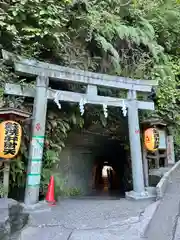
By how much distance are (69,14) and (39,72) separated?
7.65 feet

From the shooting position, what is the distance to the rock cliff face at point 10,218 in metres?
3.19

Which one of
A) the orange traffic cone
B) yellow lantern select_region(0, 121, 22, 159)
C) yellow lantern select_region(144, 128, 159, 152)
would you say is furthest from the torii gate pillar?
yellow lantern select_region(0, 121, 22, 159)

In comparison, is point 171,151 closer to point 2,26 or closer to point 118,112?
point 118,112

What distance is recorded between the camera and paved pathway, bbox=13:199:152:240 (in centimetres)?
348

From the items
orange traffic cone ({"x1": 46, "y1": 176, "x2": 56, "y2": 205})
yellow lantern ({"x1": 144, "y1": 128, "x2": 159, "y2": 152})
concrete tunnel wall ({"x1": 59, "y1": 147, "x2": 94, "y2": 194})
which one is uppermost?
yellow lantern ({"x1": 144, "y1": 128, "x2": 159, "y2": 152})

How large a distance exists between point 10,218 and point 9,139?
1.58 metres

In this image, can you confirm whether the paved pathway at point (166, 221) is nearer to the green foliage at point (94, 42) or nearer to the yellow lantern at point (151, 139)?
the yellow lantern at point (151, 139)

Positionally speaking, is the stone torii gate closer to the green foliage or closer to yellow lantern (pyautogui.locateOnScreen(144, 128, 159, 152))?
the green foliage

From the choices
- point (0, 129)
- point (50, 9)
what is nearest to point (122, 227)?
point (0, 129)

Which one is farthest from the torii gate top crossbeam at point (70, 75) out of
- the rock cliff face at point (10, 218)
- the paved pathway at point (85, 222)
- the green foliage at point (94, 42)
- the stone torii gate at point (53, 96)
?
the paved pathway at point (85, 222)

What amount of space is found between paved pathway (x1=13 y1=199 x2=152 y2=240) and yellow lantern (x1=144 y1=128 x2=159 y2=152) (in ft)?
7.33

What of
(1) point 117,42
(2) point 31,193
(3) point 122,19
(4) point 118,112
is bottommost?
(2) point 31,193

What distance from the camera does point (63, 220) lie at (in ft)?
13.5

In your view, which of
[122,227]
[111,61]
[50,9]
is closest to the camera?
A: [122,227]
